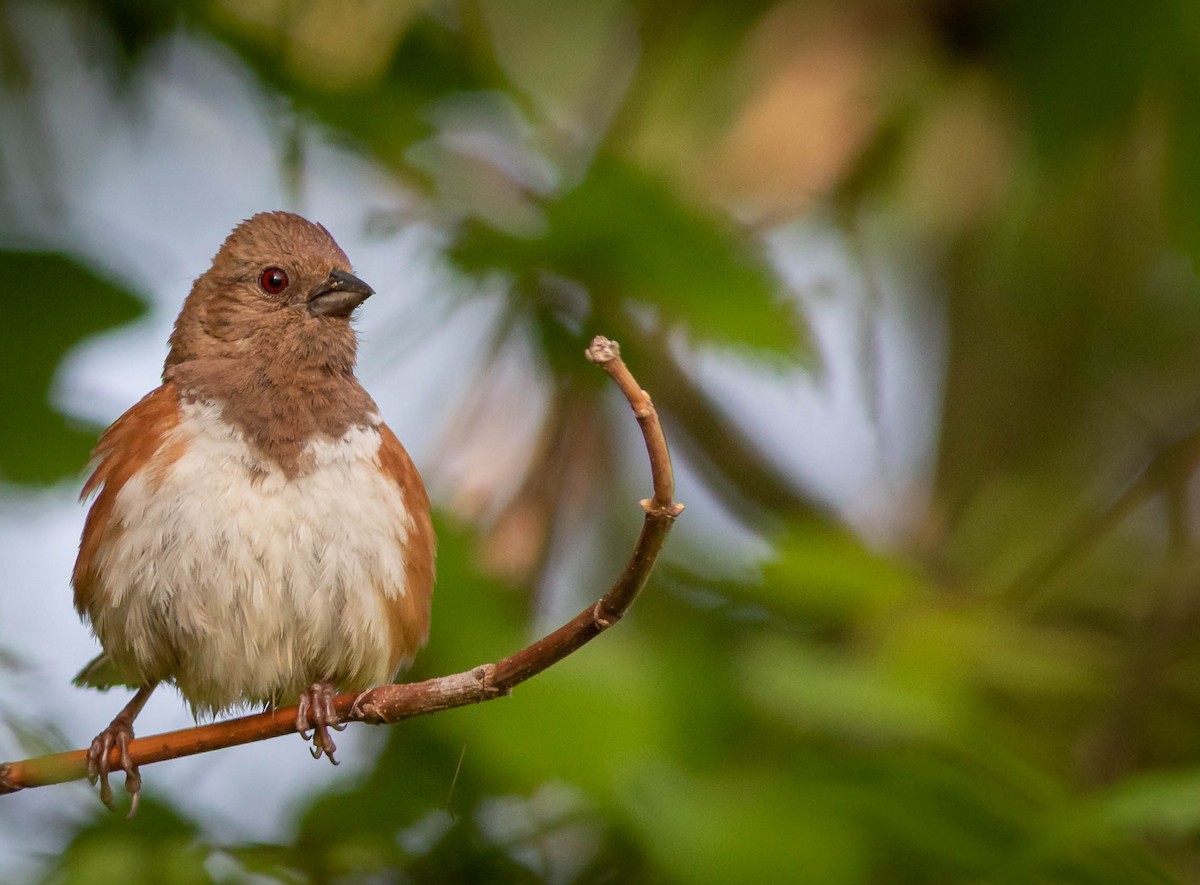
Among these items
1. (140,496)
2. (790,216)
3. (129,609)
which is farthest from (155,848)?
(790,216)

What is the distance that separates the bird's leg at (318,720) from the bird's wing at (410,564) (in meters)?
0.24

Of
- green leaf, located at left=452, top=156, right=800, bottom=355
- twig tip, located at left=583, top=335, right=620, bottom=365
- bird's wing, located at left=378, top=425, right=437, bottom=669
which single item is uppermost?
green leaf, located at left=452, top=156, right=800, bottom=355

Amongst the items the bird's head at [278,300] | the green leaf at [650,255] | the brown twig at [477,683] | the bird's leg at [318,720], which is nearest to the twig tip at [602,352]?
the brown twig at [477,683]

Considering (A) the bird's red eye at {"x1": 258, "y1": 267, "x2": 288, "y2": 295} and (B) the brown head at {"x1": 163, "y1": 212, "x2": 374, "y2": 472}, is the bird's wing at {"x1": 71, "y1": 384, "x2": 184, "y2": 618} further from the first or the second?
(A) the bird's red eye at {"x1": 258, "y1": 267, "x2": 288, "y2": 295}

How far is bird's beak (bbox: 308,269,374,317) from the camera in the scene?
3.29 meters

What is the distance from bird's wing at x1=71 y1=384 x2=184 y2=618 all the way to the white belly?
0.04 m

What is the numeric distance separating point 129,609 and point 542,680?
2.93 feet

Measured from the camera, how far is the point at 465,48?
3918mm

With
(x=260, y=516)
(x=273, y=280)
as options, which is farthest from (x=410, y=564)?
(x=273, y=280)

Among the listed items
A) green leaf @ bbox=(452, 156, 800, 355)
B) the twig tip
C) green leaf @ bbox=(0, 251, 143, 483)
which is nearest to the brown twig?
the twig tip

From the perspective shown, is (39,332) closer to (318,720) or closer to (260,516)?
(260,516)

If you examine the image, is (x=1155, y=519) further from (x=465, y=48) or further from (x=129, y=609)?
(x=129, y=609)

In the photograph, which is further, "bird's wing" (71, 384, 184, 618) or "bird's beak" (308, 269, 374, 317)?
"bird's beak" (308, 269, 374, 317)

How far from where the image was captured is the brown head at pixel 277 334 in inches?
126
